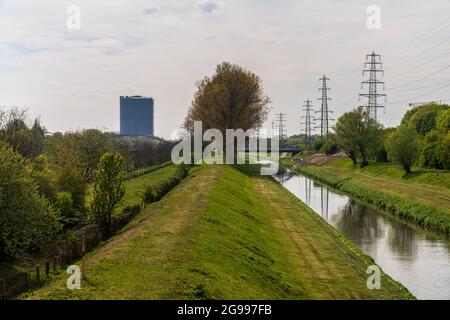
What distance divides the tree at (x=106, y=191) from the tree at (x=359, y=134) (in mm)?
66706

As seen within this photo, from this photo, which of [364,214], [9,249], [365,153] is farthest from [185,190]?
[365,153]

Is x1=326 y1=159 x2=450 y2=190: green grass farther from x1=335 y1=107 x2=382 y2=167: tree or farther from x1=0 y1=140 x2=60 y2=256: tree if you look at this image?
x1=0 y1=140 x2=60 y2=256: tree

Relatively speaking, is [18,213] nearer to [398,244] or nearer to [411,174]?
[398,244]

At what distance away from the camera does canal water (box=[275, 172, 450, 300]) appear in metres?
28.6

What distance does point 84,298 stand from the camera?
58.6ft

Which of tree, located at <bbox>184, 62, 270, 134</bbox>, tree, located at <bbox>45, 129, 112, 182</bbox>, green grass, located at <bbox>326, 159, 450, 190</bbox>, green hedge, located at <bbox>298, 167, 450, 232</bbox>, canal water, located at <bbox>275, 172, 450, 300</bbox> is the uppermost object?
tree, located at <bbox>184, 62, 270, 134</bbox>

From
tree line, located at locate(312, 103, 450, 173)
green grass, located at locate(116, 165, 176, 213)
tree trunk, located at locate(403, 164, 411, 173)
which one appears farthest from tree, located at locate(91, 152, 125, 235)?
tree trunk, located at locate(403, 164, 411, 173)

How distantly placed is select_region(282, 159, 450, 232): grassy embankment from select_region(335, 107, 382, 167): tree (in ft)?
13.5

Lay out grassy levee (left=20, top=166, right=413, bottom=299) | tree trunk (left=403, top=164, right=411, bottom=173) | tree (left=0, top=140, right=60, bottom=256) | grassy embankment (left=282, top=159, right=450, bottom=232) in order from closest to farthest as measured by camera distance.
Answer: grassy levee (left=20, top=166, right=413, bottom=299) < tree (left=0, top=140, right=60, bottom=256) < grassy embankment (left=282, top=159, right=450, bottom=232) < tree trunk (left=403, top=164, right=411, bottom=173)

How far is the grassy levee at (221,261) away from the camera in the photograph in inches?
762

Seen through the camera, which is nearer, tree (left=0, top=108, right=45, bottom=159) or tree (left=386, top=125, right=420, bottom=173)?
→ tree (left=0, top=108, right=45, bottom=159)

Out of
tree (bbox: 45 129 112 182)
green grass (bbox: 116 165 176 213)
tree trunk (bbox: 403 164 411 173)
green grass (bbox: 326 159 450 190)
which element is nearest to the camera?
green grass (bbox: 116 165 176 213)
